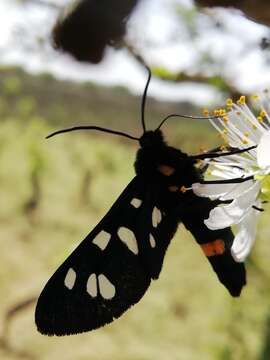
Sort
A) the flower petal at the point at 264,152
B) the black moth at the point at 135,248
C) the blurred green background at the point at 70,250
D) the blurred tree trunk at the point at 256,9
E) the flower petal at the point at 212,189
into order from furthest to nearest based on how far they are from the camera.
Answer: the blurred green background at the point at 70,250 < the black moth at the point at 135,248 < the flower petal at the point at 212,189 < the flower petal at the point at 264,152 < the blurred tree trunk at the point at 256,9

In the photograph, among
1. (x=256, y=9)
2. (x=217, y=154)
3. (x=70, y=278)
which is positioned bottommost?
(x=70, y=278)

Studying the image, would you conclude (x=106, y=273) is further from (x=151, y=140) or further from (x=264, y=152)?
(x=264, y=152)

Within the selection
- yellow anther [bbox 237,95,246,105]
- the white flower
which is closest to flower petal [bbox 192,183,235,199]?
the white flower

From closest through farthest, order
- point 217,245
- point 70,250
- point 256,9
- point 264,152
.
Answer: point 256,9 < point 264,152 < point 217,245 < point 70,250

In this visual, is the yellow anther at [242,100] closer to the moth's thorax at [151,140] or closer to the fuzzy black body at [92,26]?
the moth's thorax at [151,140]

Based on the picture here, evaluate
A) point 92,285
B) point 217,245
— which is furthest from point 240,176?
point 92,285

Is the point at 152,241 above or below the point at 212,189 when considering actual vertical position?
below

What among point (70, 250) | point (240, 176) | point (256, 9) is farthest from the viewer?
point (70, 250)

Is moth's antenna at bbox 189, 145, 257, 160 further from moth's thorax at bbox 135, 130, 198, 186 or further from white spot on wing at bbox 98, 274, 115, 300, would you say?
white spot on wing at bbox 98, 274, 115, 300

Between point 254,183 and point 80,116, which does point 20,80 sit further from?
point 254,183

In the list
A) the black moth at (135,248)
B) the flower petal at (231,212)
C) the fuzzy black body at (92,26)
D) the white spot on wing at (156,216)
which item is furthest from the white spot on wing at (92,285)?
the fuzzy black body at (92,26)
